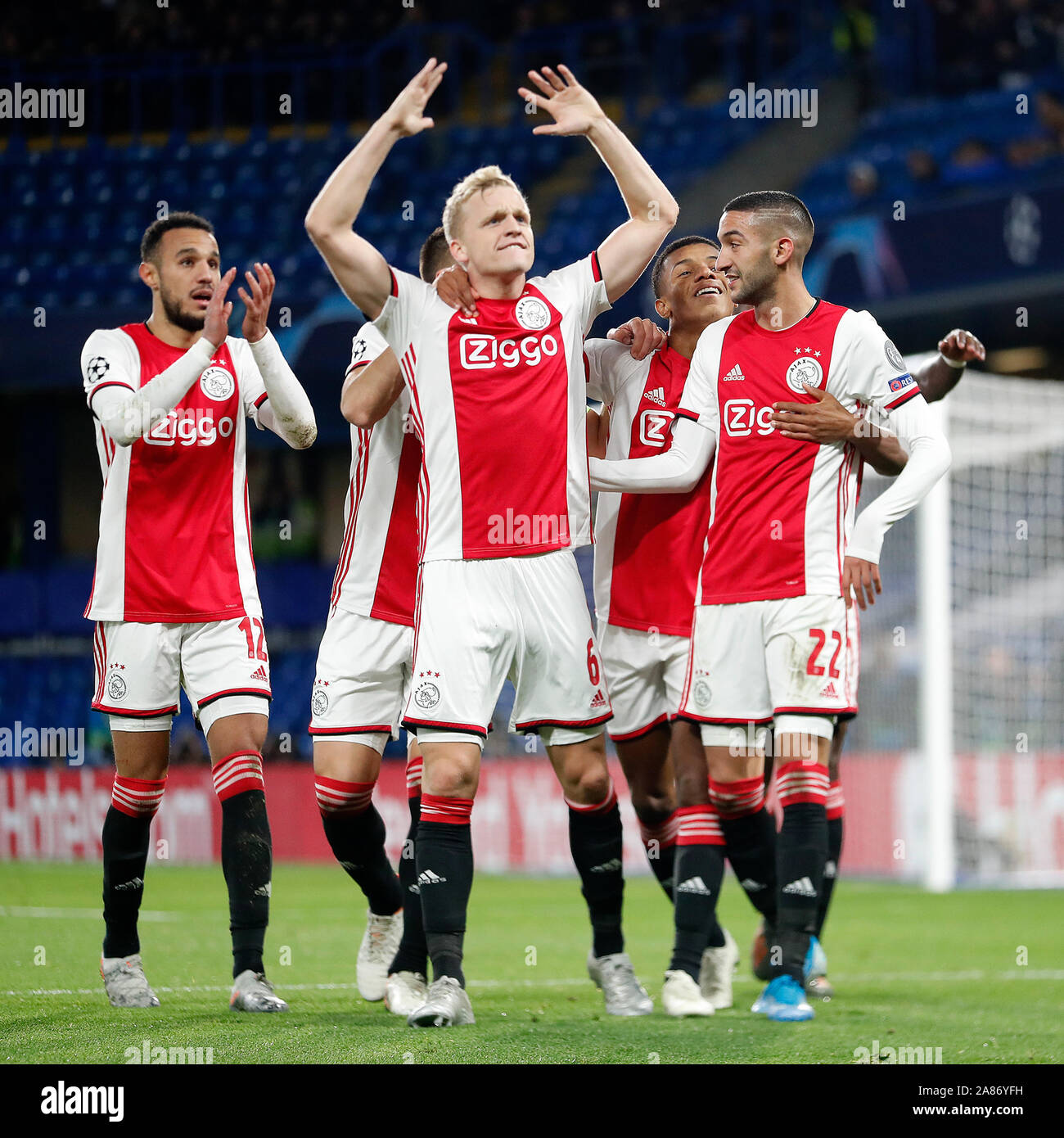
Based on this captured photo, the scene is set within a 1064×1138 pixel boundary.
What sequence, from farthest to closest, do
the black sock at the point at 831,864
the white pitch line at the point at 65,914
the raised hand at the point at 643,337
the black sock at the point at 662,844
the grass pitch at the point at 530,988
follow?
the white pitch line at the point at 65,914, the black sock at the point at 831,864, the black sock at the point at 662,844, the raised hand at the point at 643,337, the grass pitch at the point at 530,988

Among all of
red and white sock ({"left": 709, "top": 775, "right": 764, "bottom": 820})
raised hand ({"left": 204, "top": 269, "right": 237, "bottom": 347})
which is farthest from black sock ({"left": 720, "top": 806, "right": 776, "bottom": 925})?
raised hand ({"left": 204, "top": 269, "right": 237, "bottom": 347})

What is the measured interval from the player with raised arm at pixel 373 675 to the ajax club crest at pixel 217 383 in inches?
A: 17.1

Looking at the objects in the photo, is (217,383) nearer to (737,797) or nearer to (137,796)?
(137,796)

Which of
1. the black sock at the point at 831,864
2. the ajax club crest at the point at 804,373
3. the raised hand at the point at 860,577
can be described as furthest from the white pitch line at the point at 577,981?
the ajax club crest at the point at 804,373

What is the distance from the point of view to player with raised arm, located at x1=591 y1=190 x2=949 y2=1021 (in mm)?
4578

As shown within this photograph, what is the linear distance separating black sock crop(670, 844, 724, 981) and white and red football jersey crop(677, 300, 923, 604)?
76cm

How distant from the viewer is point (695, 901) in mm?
4652

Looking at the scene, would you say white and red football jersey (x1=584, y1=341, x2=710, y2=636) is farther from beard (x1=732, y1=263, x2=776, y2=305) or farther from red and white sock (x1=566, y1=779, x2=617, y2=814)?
red and white sock (x1=566, y1=779, x2=617, y2=814)

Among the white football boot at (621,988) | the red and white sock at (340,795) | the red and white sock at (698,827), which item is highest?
the red and white sock at (340,795)

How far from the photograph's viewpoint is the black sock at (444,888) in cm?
422

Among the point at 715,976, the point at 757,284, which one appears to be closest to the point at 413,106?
the point at 757,284

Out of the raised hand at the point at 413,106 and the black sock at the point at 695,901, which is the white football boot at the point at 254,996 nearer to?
the black sock at the point at 695,901

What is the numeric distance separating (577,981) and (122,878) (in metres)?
1.83

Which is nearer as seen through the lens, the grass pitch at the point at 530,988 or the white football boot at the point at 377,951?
the grass pitch at the point at 530,988
